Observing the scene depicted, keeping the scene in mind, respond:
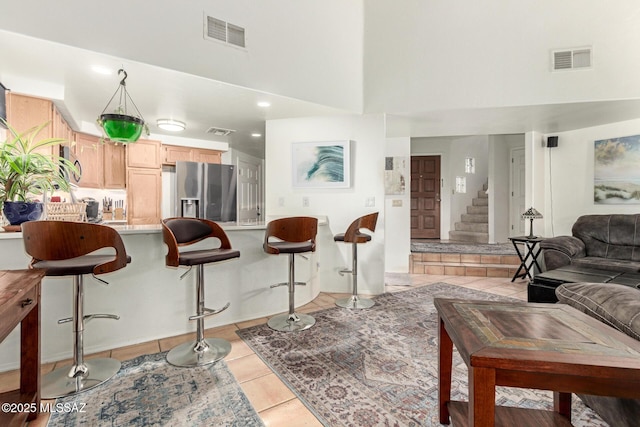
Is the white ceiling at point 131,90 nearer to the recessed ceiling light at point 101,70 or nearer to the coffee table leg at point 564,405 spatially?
the recessed ceiling light at point 101,70

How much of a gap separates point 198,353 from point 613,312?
2.40 metres

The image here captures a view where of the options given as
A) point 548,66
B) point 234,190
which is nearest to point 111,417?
point 234,190

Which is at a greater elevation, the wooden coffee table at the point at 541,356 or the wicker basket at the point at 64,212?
the wicker basket at the point at 64,212

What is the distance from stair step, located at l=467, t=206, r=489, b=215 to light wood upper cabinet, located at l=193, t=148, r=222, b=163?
19.2 ft

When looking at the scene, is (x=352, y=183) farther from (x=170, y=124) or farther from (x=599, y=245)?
A: (x=599, y=245)

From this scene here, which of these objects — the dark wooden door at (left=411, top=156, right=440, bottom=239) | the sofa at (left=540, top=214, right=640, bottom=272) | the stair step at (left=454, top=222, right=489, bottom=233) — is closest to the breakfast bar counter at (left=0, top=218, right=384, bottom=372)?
the sofa at (left=540, top=214, right=640, bottom=272)

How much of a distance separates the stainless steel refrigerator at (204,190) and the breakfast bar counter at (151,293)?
259 centimetres

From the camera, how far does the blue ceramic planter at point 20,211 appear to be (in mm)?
1926

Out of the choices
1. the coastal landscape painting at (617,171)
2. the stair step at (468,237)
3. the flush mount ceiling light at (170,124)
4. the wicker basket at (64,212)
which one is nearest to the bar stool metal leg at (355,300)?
the wicker basket at (64,212)

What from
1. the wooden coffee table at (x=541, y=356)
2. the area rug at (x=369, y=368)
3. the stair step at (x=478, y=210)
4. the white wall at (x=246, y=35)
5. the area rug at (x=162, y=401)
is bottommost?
the area rug at (x=162, y=401)

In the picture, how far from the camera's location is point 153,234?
2.49 m

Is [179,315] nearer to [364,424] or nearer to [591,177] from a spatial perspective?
[364,424]

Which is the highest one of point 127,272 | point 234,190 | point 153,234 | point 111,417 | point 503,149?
point 503,149

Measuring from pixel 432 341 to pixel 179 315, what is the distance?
215cm
